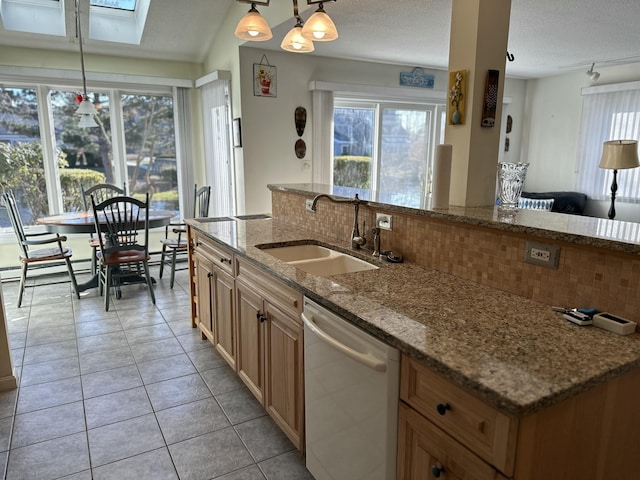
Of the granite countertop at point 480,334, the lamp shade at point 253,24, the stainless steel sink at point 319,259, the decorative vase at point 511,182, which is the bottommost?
the stainless steel sink at point 319,259

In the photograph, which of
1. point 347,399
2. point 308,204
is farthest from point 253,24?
point 347,399

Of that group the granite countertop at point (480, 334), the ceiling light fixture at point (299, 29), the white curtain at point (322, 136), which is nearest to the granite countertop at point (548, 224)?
the granite countertop at point (480, 334)

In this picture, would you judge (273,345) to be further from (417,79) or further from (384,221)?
(417,79)

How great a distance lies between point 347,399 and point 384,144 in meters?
4.77

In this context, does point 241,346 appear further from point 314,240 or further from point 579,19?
point 579,19

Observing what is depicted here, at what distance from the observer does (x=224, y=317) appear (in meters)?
2.69

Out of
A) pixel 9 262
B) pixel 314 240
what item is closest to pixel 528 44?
pixel 314 240

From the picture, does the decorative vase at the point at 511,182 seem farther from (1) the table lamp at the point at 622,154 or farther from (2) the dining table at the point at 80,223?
(2) the dining table at the point at 80,223

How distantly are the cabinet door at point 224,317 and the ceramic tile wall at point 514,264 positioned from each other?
0.84 metres

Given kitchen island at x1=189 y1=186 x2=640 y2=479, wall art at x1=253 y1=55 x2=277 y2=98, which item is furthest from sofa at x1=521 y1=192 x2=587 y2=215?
kitchen island at x1=189 y1=186 x2=640 y2=479

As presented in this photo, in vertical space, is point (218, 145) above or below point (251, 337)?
above

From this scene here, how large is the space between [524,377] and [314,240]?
168 cm

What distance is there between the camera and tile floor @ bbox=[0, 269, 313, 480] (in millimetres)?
2000

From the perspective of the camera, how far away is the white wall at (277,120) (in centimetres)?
451
